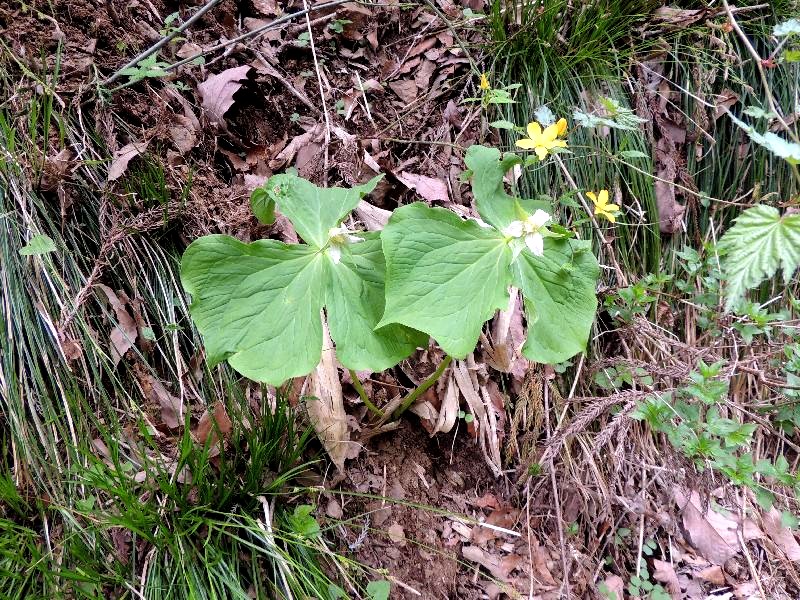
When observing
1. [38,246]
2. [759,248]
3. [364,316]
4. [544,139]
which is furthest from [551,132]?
[38,246]

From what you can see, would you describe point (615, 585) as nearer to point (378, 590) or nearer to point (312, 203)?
point (378, 590)

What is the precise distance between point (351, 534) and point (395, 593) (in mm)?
220

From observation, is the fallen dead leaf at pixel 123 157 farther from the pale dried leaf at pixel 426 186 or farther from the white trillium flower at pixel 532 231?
the white trillium flower at pixel 532 231

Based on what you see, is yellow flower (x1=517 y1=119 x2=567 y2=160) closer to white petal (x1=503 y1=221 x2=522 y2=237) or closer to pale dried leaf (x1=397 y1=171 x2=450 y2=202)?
white petal (x1=503 y1=221 x2=522 y2=237)

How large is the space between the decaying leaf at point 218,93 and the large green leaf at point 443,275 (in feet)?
3.79

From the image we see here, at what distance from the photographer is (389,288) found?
1314 mm

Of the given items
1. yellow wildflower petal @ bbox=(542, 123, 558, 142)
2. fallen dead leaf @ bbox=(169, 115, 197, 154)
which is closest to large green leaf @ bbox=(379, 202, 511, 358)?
yellow wildflower petal @ bbox=(542, 123, 558, 142)

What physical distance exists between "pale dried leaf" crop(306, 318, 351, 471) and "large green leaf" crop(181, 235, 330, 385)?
29 cm

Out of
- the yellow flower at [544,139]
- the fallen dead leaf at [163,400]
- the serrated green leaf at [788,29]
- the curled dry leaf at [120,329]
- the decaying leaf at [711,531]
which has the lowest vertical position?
the decaying leaf at [711,531]

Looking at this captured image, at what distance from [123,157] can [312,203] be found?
766mm

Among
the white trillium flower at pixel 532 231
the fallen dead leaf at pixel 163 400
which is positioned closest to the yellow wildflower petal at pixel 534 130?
the white trillium flower at pixel 532 231

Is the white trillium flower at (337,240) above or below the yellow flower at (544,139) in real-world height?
below

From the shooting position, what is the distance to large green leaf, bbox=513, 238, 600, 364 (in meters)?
1.39

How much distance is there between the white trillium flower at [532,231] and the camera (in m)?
1.35
